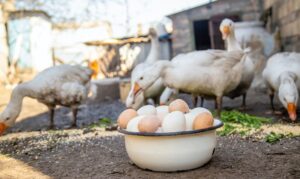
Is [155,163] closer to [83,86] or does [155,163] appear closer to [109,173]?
[109,173]

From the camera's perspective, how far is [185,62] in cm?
480

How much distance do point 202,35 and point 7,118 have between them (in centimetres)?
1222

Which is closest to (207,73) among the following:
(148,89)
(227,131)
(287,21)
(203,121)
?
(227,131)

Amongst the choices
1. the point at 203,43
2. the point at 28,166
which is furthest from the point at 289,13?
the point at 203,43

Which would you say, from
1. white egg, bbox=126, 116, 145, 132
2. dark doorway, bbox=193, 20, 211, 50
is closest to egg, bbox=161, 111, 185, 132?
white egg, bbox=126, 116, 145, 132

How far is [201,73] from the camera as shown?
4848 mm

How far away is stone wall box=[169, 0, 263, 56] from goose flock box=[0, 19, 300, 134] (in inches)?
262

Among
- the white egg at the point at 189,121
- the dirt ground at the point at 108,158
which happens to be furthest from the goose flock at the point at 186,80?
the white egg at the point at 189,121

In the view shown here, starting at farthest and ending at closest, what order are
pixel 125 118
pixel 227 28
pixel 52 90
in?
pixel 227 28 < pixel 52 90 < pixel 125 118

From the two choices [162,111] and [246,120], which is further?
[246,120]

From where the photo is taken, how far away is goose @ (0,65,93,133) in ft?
18.2

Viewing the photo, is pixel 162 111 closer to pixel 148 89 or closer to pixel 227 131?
pixel 227 131

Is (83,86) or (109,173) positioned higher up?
(83,86)

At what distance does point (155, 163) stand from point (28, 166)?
1.45 metres
